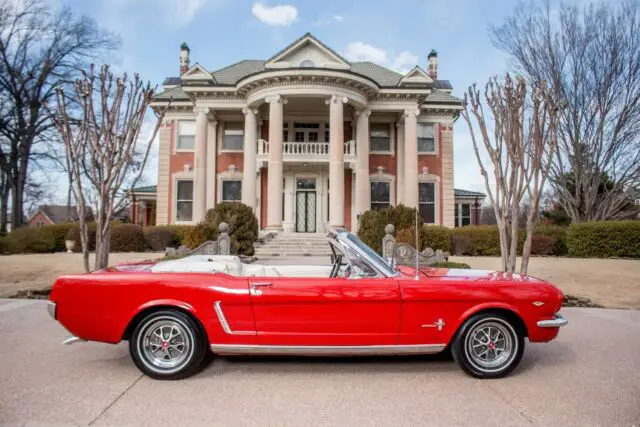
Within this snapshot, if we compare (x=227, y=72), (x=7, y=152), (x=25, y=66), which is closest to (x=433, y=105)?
(x=227, y=72)

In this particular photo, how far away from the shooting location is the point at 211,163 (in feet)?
72.0

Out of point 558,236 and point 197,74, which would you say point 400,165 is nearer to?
point 558,236

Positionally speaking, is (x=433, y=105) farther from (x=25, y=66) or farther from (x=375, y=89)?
(x=25, y=66)

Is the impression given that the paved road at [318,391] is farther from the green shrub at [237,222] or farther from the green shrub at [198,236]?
the green shrub at [237,222]

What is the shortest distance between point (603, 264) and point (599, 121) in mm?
7341

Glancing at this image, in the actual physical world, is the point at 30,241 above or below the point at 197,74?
below

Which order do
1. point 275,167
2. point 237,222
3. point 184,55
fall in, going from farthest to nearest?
1. point 184,55
2. point 275,167
3. point 237,222

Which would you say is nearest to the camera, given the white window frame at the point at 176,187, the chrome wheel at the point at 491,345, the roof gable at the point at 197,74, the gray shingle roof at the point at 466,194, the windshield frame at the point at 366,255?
the chrome wheel at the point at 491,345

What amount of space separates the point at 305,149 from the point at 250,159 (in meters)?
2.84

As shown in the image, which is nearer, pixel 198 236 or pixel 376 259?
pixel 376 259

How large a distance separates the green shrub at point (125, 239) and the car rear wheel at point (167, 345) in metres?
16.1

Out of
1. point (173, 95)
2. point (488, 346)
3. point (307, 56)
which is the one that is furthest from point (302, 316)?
point (173, 95)

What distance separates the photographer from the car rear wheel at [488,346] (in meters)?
3.62

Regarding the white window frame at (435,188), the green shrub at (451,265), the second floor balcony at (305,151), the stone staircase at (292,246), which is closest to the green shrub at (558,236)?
the white window frame at (435,188)
